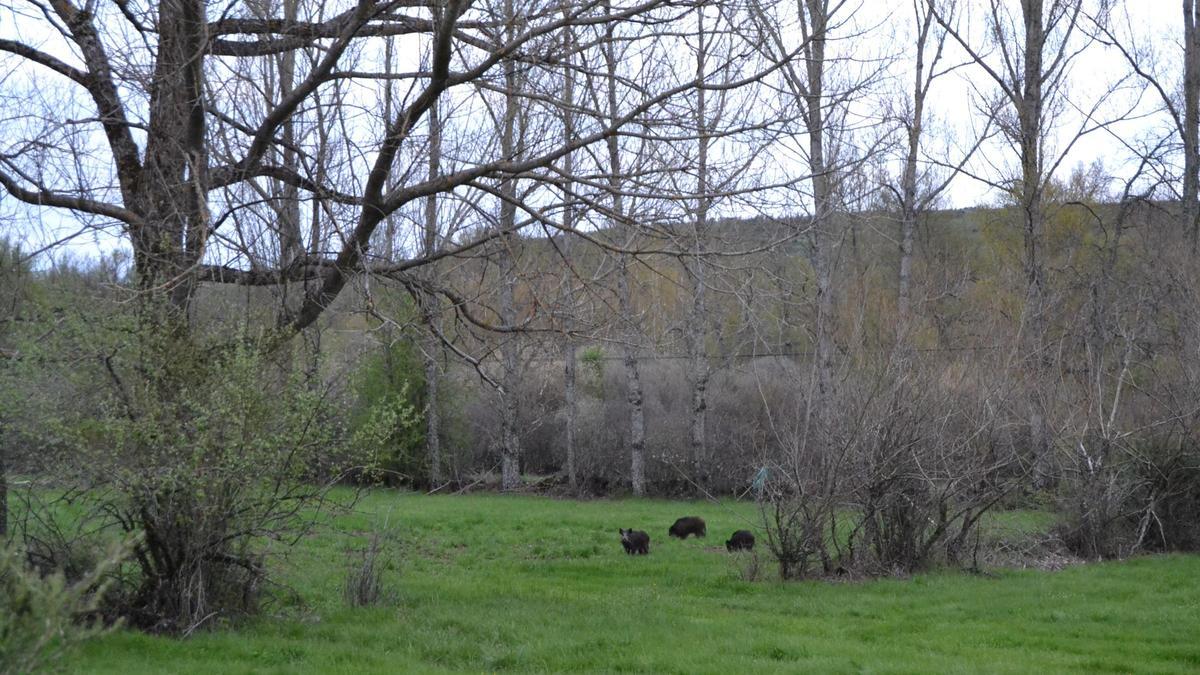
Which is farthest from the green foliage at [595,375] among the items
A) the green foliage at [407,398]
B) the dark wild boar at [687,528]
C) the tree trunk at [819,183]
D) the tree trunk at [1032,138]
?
the tree trunk at [819,183]

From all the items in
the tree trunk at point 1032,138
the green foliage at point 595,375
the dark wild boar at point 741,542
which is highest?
the tree trunk at point 1032,138

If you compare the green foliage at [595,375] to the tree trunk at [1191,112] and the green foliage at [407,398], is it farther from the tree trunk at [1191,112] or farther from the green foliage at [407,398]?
the tree trunk at [1191,112]

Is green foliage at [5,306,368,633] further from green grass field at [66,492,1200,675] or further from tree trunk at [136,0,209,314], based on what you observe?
green grass field at [66,492,1200,675]

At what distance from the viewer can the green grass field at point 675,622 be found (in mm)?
8250

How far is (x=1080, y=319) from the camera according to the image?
61.0 feet

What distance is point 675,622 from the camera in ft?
32.7

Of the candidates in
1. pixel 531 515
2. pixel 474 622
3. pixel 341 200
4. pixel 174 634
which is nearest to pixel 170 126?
pixel 341 200

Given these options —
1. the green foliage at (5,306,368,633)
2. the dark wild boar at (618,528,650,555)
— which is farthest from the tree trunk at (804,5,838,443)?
the green foliage at (5,306,368,633)

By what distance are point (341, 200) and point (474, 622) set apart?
3.97m

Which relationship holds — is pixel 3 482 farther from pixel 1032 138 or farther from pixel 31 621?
pixel 1032 138

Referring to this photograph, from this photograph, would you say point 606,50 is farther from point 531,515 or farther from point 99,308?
point 531,515

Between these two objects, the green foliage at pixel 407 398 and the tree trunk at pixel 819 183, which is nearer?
the tree trunk at pixel 819 183

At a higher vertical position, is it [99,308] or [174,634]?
[99,308]

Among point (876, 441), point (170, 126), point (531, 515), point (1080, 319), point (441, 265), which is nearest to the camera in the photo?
point (170, 126)
